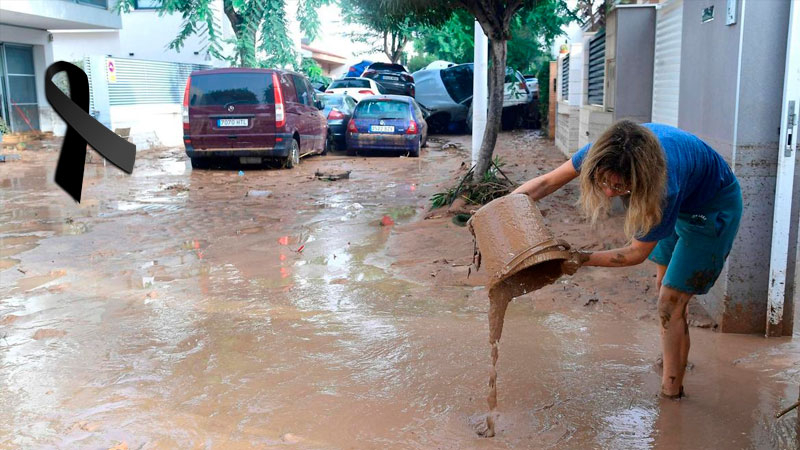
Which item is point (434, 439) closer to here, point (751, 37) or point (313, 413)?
point (313, 413)

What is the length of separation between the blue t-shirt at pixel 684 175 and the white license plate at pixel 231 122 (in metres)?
10.6

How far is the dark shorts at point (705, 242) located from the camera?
3.53 m

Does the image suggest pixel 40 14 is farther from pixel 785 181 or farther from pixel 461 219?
pixel 785 181

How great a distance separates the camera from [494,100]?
29.9 feet

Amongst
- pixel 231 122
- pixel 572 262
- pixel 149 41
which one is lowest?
pixel 572 262

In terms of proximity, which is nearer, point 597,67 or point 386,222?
point 386,222

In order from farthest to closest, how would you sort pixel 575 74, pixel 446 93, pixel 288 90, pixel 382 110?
1. pixel 446 93
2. pixel 382 110
3. pixel 288 90
4. pixel 575 74

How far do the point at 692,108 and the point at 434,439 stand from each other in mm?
3351

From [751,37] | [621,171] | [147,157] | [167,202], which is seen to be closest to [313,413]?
[621,171]

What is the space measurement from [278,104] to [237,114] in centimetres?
76

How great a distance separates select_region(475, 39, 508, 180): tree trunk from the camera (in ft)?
29.1

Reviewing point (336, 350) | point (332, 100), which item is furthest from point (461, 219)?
point (332, 100)

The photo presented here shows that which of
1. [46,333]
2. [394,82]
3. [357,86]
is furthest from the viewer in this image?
[394,82]

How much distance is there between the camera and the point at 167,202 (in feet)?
34.7
